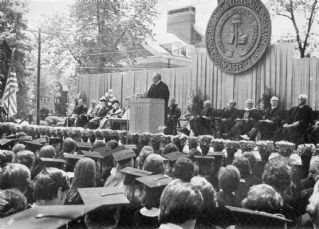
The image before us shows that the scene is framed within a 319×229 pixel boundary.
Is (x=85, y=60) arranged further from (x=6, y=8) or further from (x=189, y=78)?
(x=189, y=78)

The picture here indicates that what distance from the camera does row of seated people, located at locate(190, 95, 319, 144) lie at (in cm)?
906

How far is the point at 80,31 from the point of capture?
24.6 metres

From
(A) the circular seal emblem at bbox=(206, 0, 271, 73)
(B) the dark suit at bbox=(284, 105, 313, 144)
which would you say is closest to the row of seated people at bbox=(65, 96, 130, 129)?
(A) the circular seal emblem at bbox=(206, 0, 271, 73)

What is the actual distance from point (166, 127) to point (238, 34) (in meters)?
4.05

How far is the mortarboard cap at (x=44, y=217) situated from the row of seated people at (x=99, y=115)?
10.3 meters

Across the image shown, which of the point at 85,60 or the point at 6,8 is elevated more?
the point at 6,8

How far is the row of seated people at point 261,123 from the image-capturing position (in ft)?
29.7

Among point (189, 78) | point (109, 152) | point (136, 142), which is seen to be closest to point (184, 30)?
point (189, 78)

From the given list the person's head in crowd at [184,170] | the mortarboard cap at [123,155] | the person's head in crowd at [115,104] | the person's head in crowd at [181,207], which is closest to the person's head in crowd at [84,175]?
the person's head in crowd at [184,170]

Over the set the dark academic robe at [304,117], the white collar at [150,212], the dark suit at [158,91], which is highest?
the dark suit at [158,91]

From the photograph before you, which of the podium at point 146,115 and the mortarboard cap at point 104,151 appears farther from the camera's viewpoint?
the podium at point 146,115

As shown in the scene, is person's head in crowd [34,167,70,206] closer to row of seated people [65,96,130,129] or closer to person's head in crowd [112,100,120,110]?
row of seated people [65,96,130,129]

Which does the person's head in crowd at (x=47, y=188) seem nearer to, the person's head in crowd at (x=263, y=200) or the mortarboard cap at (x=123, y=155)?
the person's head in crowd at (x=263, y=200)

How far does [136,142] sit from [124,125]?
13.1 ft
